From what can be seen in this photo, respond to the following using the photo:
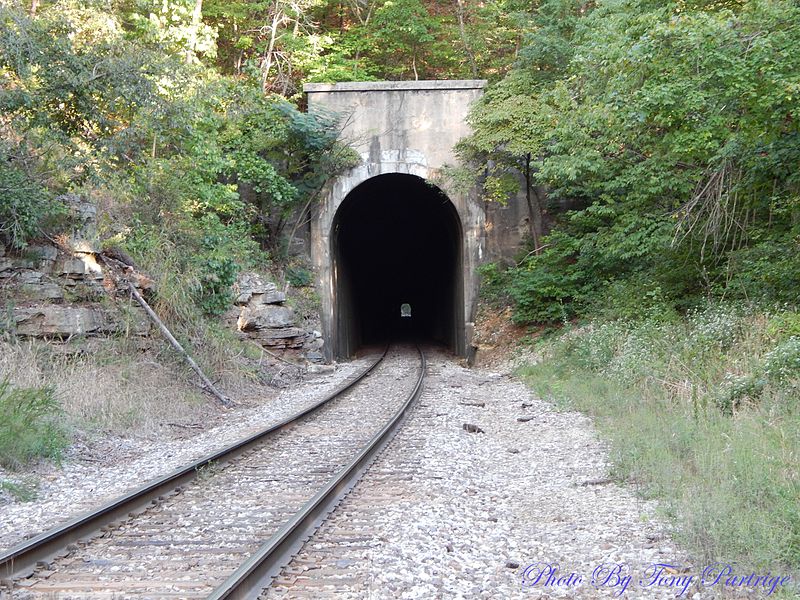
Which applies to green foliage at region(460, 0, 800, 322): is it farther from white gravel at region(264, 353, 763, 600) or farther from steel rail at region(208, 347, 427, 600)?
steel rail at region(208, 347, 427, 600)

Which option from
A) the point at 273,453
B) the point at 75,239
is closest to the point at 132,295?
the point at 75,239

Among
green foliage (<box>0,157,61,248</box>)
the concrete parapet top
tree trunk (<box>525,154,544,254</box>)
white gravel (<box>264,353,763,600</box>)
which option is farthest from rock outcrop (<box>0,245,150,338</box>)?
tree trunk (<box>525,154,544,254</box>)

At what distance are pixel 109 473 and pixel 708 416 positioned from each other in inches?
227

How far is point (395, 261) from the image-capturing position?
37750 millimetres

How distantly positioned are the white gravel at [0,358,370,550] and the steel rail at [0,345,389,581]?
0.33 m

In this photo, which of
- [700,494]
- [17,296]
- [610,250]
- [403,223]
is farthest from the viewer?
[403,223]

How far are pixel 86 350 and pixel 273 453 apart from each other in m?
4.19

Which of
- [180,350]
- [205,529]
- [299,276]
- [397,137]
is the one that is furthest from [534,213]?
[205,529]

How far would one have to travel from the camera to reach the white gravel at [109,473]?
5.18 m

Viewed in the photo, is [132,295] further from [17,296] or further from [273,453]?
[273,453]

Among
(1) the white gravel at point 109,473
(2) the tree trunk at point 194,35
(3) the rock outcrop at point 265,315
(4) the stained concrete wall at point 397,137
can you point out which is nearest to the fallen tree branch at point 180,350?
(1) the white gravel at point 109,473

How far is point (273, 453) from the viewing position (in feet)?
24.4

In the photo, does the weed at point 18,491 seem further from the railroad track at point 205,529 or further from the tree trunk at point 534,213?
the tree trunk at point 534,213

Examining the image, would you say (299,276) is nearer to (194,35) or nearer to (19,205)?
(194,35)
